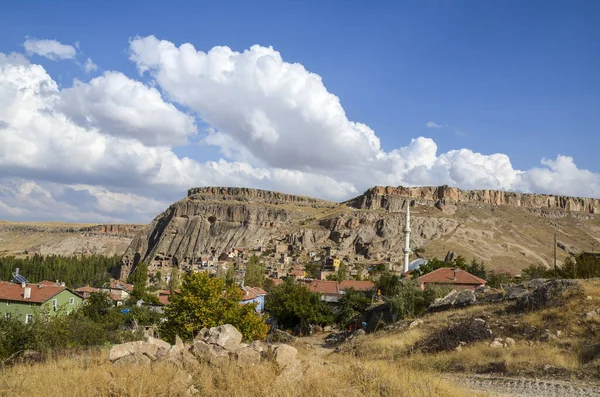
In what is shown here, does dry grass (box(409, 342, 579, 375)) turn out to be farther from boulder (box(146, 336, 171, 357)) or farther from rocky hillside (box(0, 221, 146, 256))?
rocky hillside (box(0, 221, 146, 256))

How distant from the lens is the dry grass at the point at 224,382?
6.09 meters

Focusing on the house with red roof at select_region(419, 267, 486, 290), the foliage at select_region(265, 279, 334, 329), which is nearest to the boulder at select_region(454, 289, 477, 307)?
the foliage at select_region(265, 279, 334, 329)

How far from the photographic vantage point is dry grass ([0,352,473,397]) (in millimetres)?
6094

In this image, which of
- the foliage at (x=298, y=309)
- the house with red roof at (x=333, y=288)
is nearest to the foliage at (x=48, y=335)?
the foliage at (x=298, y=309)

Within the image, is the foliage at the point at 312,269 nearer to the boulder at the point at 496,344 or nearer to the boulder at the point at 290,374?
the boulder at the point at 496,344

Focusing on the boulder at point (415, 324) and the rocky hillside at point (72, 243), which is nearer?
the boulder at point (415, 324)

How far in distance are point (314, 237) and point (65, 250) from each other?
340 feet

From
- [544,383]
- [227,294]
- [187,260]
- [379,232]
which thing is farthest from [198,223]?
[544,383]

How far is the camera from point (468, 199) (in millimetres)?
160625

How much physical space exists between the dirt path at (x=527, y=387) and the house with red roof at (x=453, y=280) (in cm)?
3453

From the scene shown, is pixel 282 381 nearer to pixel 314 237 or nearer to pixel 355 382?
pixel 355 382

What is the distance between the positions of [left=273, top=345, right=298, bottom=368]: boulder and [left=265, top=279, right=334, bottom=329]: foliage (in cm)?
3169

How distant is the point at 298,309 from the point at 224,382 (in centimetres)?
3286

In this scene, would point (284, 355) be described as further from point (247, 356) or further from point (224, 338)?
point (224, 338)
